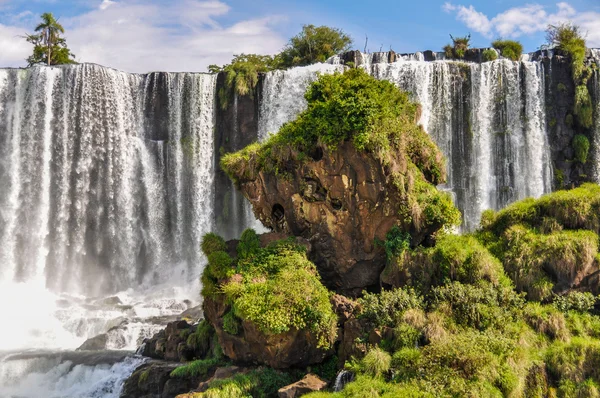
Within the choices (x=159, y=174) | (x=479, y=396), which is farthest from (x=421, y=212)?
(x=159, y=174)

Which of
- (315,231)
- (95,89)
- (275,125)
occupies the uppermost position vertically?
(95,89)

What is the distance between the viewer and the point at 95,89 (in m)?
28.7

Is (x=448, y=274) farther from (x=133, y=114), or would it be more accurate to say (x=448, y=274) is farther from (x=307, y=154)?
(x=133, y=114)

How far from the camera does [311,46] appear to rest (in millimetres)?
36000

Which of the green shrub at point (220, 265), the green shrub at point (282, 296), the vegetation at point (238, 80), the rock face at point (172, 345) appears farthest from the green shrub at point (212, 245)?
the vegetation at point (238, 80)

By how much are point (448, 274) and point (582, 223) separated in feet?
11.8

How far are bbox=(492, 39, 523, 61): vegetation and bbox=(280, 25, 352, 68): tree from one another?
9.75 meters

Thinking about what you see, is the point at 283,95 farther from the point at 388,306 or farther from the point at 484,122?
the point at 388,306

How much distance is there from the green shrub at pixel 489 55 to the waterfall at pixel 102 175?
13557 millimetres

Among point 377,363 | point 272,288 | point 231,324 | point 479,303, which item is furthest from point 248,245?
point 479,303

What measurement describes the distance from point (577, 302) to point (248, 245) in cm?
793

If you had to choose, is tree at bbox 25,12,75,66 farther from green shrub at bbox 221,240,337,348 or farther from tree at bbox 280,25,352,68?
green shrub at bbox 221,240,337,348

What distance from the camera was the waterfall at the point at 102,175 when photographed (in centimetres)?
2823

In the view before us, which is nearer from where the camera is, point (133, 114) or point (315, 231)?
point (315, 231)
